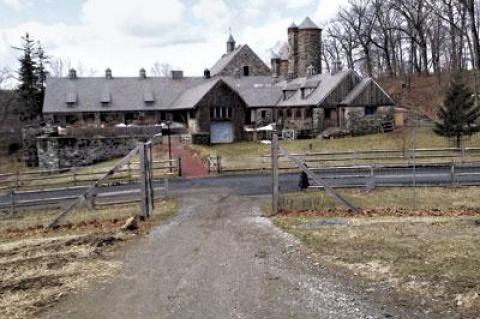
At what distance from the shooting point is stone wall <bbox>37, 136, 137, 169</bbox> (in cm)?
4162

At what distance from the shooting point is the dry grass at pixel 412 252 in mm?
7695

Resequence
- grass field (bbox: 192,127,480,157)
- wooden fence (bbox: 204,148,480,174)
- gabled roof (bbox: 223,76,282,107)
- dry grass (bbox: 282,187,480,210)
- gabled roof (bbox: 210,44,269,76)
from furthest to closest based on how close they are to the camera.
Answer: gabled roof (bbox: 210,44,269,76), gabled roof (bbox: 223,76,282,107), grass field (bbox: 192,127,480,157), wooden fence (bbox: 204,148,480,174), dry grass (bbox: 282,187,480,210)

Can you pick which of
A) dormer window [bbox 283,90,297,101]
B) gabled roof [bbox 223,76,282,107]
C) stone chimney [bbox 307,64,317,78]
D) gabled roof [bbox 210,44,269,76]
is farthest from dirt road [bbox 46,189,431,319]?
gabled roof [bbox 210,44,269,76]

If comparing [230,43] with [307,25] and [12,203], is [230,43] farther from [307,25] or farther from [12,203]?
[12,203]

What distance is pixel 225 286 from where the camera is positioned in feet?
27.9

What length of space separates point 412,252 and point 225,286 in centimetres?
396

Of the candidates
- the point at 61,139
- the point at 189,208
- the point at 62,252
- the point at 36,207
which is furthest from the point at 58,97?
the point at 62,252

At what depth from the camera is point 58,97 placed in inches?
2048

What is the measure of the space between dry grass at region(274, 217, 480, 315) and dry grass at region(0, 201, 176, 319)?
176 inches

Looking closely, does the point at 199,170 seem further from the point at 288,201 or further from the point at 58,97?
the point at 58,97

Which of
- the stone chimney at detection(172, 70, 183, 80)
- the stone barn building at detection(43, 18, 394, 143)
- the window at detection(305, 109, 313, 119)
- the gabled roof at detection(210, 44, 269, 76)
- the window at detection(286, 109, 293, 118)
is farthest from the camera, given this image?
the gabled roof at detection(210, 44, 269, 76)

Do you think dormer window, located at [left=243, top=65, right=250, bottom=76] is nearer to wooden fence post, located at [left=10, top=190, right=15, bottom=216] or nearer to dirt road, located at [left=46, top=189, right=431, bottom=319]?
wooden fence post, located at [left=10, top=190, right=15, bottom=216]

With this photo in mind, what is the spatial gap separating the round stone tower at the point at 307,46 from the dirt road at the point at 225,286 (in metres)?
44.6

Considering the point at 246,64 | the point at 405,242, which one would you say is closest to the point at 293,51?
the point at 246,64
